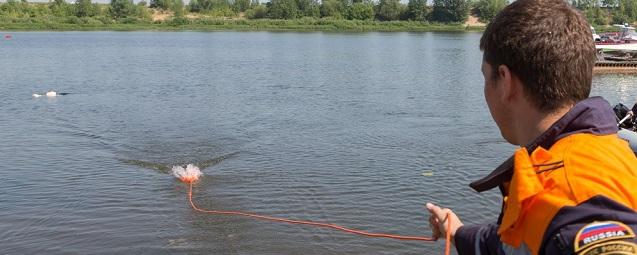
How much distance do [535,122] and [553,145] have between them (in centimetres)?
25

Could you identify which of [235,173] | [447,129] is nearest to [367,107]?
[447,129]

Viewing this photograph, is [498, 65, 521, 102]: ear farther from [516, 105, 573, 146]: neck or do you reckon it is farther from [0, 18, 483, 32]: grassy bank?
[0, 18, 483, 32]: grassy bank

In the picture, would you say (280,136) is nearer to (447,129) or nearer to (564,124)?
(447,129)

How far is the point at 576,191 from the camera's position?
5.06 ft

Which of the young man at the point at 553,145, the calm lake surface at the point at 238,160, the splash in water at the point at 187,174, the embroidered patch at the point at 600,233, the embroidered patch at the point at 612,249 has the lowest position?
the calm lake surface at the point at 238,160

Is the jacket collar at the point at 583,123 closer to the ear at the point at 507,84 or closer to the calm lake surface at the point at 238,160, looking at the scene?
the ear at the point at 507,84

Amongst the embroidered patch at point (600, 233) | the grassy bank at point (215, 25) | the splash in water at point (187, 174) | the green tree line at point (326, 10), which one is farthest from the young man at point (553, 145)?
the green tree line at point (326, 10)

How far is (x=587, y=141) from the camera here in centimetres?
167

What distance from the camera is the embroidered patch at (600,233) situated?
1.49m

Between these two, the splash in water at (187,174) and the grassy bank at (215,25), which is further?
the grassy bank at (215,25)

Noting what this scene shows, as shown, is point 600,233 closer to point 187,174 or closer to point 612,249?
point 612,249

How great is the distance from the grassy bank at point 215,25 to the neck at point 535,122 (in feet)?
322

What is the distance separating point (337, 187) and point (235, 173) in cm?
213

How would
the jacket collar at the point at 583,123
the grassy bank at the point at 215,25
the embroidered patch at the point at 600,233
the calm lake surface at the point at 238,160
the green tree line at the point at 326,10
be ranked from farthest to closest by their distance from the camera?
1. the green tree line at the point at 326,10
2. the grassy bank at the point at 215,25
3. the calm lake surface at the point at 238,160
4. the jacket collar at the point at 583,123
5. the embroidered patch at the point at 600,233
